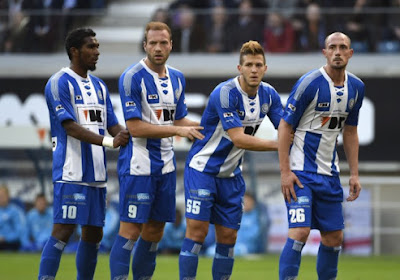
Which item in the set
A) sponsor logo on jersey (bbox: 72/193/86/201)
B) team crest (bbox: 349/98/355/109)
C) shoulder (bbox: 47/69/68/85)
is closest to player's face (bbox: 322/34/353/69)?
team crest (bbox: 349/98/355/109)

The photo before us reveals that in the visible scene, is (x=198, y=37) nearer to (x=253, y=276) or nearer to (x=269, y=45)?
(x=269, y=45)

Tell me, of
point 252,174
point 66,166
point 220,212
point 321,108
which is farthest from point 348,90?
point 252,174

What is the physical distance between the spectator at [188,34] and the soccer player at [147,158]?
8.39 meters

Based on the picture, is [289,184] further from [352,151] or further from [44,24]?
[44,24]

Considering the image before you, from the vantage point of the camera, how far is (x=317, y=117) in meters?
7.64

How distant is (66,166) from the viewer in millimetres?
7816

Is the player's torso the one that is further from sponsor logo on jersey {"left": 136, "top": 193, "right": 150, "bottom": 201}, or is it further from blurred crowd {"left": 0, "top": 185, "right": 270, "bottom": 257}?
blurred crowd {"left": 0, "top": 185, "right": 270, "bottom": 257}

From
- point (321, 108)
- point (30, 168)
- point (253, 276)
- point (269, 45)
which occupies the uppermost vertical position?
point (269, 45)

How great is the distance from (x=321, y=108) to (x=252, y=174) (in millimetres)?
8898

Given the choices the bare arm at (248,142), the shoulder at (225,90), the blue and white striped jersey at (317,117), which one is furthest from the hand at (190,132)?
the blue and white striped jersey at (317,117)

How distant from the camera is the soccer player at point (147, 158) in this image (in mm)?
7883

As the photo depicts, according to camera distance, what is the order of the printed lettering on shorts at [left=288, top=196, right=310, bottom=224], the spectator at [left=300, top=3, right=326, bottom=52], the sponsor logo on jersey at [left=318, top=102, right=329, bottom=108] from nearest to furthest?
the printed lettering on shorts at [left=288, top=196, right=310, bottom=224] → the sponsor logo on jersey at [left=318, top=102, right=329, bottom=108] → the spectator at [left=300, top=3, right=326, bottom=52]

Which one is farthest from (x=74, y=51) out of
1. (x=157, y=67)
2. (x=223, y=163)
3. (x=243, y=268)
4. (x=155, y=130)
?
(x=243, y=268)

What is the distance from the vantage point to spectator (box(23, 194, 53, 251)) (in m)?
15.8
